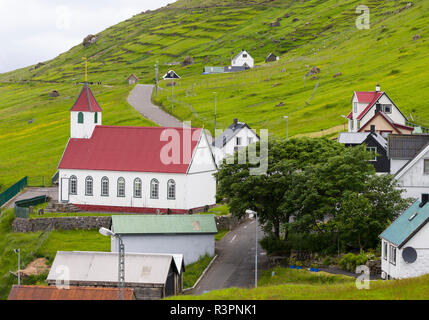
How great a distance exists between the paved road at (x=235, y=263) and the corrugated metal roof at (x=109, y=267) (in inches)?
139

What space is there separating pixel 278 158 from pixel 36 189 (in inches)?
1610

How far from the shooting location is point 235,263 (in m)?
62.6

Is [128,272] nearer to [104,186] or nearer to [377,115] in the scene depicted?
[104,186]

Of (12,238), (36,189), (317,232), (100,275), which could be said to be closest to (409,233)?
(317,232)

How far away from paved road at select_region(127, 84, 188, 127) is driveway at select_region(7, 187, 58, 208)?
41404 millimetres

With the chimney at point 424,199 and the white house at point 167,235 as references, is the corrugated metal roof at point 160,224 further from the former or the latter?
the chimney at point 424,199

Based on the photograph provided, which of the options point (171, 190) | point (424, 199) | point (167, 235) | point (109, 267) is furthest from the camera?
point (171, 190)

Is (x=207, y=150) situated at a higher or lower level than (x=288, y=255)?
higher

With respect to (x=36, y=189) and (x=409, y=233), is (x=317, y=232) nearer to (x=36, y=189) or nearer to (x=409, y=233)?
(x=409, y=233)

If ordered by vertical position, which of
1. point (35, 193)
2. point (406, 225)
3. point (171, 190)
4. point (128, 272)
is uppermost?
point (171, 190)

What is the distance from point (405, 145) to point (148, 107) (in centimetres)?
9033

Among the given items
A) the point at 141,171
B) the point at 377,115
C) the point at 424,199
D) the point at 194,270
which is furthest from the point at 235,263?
the point at 377,115

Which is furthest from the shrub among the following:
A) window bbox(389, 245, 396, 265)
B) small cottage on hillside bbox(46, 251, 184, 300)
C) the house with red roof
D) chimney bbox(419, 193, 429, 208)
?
the house with red roof

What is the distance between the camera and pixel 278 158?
64562 millimetres
